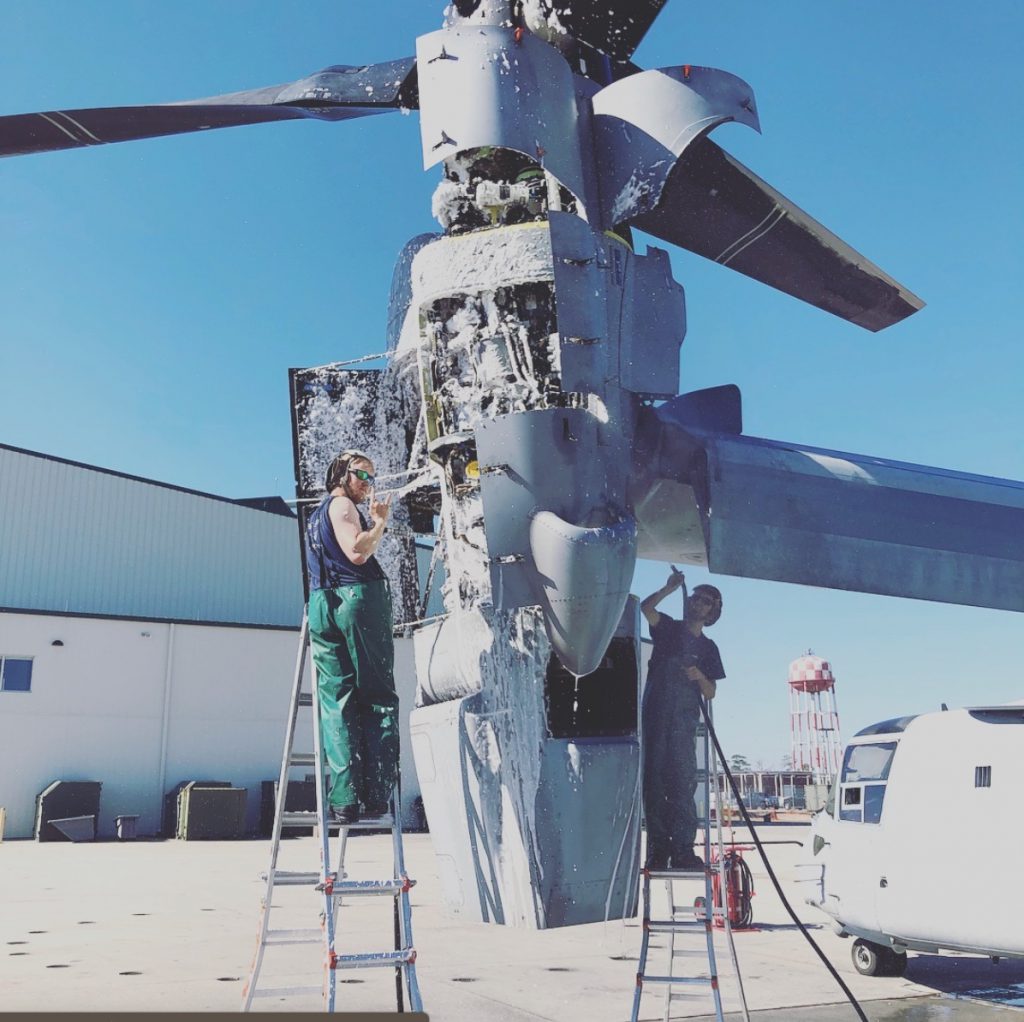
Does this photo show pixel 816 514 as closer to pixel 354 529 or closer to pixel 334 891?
pixel 354 529

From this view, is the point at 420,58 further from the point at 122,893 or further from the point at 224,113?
the point at 122,893

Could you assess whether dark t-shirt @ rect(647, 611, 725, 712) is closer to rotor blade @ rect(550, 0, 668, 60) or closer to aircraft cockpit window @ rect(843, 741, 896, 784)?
aircraft cockpit window @ rect(843, 741, 896, 784)

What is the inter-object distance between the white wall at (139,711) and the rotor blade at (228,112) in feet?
68.5

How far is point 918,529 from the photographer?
25.2 feet

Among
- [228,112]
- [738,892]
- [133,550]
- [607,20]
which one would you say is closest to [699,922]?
[738,892]

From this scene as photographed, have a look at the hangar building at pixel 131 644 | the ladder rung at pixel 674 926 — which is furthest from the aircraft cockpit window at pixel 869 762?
the hangar building at pixel 131 644

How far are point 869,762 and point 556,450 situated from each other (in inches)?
195

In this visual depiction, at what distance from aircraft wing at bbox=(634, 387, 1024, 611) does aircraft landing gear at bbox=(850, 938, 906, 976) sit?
323cm

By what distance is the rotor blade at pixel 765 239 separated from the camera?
8.17 m

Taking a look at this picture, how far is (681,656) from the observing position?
6430mm

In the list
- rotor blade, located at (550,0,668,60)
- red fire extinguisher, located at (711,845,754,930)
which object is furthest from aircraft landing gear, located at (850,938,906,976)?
rotor blade, located at (550,0,668,60)

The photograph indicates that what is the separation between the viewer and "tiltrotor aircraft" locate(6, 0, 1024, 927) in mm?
6371

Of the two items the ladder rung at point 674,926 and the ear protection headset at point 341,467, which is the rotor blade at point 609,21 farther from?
the ladder rung at point 674,926

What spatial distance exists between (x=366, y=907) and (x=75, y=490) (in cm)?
1850
